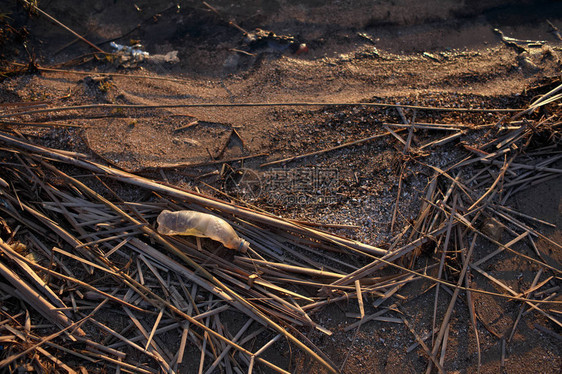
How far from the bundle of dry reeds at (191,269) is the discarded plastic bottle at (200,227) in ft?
0.37

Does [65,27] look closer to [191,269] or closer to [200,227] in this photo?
[200,227]

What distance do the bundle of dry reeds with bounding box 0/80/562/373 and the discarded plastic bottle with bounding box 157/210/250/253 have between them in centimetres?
11

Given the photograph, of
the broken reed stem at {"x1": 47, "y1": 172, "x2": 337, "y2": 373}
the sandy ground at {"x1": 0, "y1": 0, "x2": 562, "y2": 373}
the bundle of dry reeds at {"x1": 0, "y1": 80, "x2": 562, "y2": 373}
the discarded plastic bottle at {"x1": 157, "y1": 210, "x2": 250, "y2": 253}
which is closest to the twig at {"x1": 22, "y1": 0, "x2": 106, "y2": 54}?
the sandy ground at {"x1": 0, "y1": 0, "x2": 562, "y2": 373}

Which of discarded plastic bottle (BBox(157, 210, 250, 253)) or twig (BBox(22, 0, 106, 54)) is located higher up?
twig (BBox(22, 0, 106, 54))

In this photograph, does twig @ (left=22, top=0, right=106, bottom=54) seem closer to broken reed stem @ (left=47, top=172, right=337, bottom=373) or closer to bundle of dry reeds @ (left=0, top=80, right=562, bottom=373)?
bundle of dry reeds @ (left=0, top=80, right=562, bottom=373)

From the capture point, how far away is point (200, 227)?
339cm

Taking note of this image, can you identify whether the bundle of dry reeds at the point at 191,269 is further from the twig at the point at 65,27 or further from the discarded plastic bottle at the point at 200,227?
the twig at the point at 65,27

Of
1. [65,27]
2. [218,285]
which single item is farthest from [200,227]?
[65,27]

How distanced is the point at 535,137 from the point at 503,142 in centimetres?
40

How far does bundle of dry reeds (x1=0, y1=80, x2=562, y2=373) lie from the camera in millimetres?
3031

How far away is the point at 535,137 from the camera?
3.97 m

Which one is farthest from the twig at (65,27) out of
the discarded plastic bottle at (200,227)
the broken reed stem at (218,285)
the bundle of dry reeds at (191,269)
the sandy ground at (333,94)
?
the discarded plastic bottle at (200,227)

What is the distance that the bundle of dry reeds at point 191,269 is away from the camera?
303cm

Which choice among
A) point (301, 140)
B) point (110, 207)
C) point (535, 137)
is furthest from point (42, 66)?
point (535, 137)
